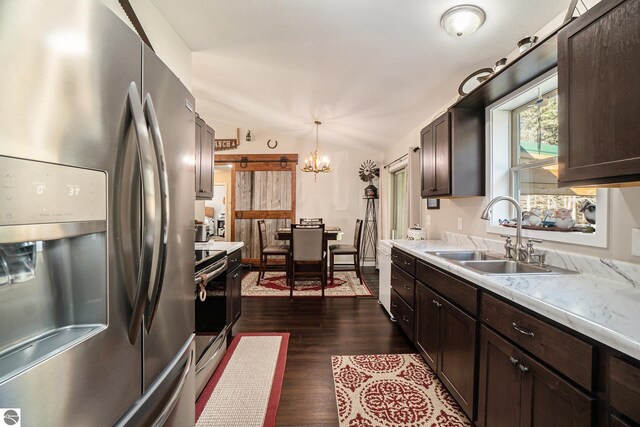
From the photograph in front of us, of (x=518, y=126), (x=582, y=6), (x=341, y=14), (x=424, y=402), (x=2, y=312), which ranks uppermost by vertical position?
(x=341, y=14)

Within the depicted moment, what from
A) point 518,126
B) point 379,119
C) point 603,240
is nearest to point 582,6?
point 518,126

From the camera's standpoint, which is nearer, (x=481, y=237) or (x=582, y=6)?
(x=582, y=6)

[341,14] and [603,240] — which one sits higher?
[341,14]

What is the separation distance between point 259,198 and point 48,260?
529 cm

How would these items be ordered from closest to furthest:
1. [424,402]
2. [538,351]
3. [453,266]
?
1. [538,351]
2. [453,266]
3. [424,402]

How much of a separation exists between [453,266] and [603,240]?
0.70 m

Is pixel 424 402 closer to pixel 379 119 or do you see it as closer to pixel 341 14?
pixel 341 14

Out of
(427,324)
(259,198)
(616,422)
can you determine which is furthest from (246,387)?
(259,198)

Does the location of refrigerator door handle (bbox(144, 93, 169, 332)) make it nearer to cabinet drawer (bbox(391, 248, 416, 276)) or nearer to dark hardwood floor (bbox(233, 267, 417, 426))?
dark hardwood floor (bbox(233, 267, 417, 426))

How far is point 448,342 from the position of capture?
1.72 meters

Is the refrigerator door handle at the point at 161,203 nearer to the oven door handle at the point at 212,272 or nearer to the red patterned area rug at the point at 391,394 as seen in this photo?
the oven door handle at the point at 212,272

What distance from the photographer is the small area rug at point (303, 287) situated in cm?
394

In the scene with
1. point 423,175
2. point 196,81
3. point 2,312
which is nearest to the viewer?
point 2,312

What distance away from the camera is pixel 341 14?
178 centimetres
